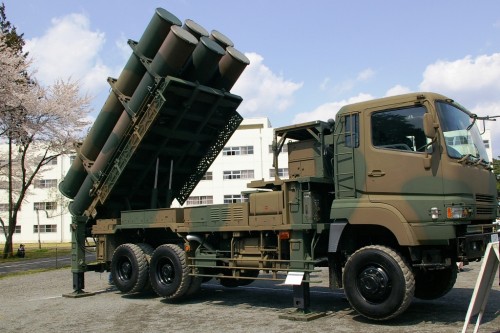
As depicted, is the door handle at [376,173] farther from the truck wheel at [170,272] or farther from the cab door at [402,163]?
the truck wheel at [170,272]

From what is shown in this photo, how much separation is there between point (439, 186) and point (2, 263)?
22.5m

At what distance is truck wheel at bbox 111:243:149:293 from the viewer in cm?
992

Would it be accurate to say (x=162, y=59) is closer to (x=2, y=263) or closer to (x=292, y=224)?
(x=292, y=224)

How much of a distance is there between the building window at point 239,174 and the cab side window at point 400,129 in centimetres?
3894

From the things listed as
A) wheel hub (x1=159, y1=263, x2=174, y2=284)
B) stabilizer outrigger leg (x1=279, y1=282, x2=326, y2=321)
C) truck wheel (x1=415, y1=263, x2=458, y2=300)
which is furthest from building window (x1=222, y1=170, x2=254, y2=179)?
stabilizer outrigger leg (x1=279, y1=282, x2=326, y2=321)

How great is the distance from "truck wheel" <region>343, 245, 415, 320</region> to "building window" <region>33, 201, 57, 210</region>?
4972cm

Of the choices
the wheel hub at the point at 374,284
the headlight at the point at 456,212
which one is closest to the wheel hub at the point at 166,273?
the wheel hub at the point at 374,284

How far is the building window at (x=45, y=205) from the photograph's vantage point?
172ft

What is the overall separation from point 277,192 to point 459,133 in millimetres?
2917

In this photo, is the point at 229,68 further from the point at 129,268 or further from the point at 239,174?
the point at 239,174

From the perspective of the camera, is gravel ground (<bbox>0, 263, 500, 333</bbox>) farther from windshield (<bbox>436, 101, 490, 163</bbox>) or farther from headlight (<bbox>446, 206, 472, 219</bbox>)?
windshield (<bbox>436, 101, 490, 163</bbox>)

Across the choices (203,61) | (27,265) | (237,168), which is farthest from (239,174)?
(203,61)

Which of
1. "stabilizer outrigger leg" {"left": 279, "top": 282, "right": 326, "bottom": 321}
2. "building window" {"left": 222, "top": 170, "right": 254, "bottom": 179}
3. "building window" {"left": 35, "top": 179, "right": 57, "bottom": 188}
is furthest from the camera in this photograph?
"building window" {"left": 35, "top": 179, "right": 57, "bottom": 188}

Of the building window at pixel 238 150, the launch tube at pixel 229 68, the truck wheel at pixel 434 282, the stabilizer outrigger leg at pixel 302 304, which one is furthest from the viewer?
the building window at pixel 238 150
